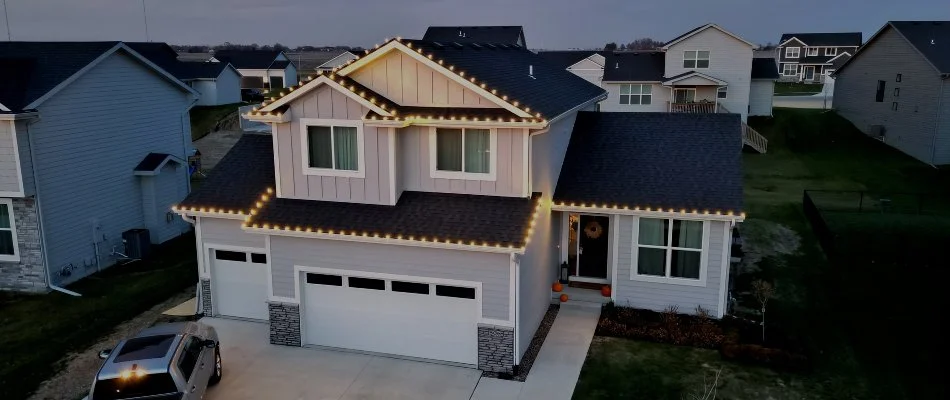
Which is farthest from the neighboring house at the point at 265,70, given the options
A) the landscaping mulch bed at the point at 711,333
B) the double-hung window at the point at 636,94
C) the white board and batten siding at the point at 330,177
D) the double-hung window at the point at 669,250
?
the landscaping mulch bed at the point at 711,333

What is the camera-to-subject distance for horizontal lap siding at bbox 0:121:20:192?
1731 cm

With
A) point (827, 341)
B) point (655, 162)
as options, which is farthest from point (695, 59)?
point (827, 341)

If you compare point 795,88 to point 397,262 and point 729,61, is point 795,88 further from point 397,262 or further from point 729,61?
point 397,262

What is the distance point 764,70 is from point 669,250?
33995 millimetres

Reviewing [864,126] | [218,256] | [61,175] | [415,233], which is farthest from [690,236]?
[864,126]

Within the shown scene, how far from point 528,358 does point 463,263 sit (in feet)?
8.19

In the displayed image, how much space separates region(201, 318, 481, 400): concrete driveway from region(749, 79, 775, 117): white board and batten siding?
37953 millimetres

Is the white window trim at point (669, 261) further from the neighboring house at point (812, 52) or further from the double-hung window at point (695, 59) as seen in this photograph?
the neighboring house at point (812, 52)

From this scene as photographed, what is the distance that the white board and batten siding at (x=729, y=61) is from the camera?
138ft

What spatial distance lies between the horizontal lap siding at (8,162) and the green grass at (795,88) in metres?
61.2

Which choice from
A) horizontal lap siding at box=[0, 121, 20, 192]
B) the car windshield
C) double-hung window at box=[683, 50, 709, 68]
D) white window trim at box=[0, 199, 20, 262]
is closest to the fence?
horizontal lap siding at box=[0, 121, 20, 192]

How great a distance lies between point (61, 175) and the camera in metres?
18.8

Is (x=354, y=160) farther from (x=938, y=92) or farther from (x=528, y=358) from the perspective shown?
(x=938, y=92)

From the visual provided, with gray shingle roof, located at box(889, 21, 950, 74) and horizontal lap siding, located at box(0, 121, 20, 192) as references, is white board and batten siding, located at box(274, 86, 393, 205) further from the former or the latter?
gray shingle roof, located at box(889, 21, 950, 74)
